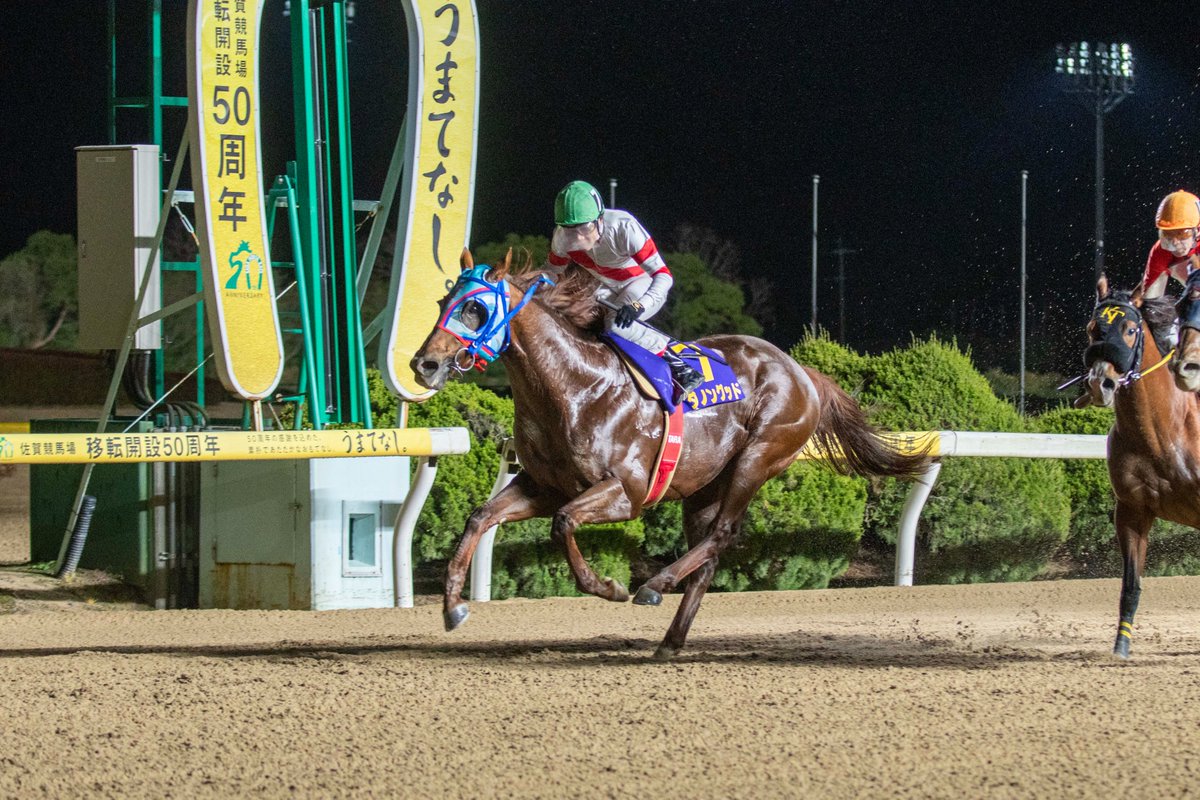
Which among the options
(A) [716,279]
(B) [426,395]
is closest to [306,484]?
(B) [426,395]

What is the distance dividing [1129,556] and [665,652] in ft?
5.56

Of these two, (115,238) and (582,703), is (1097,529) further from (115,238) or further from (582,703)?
(115,238)

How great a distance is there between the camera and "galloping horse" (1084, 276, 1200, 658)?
456 centimetres

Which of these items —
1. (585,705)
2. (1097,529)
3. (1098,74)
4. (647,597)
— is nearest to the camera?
(585,705)

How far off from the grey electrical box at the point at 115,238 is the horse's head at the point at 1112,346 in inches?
169

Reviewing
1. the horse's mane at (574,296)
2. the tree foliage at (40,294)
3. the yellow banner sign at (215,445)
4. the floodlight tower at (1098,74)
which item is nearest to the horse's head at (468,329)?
the horse's mane at (574,296)

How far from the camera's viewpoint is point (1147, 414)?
4.67 metres

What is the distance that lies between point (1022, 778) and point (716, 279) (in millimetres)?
19319

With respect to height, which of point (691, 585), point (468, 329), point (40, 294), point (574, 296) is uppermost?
point (40, 294)

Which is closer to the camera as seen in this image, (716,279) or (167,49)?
(167,49)

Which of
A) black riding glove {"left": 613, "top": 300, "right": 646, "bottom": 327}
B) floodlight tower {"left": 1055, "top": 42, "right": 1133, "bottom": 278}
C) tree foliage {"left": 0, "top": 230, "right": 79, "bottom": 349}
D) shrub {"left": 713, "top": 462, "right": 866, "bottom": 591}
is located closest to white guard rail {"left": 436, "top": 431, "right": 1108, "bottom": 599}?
shrub {"left": 713, "top": 462, "right": 866, "bottom": 591}

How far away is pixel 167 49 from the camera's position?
58.6 feet

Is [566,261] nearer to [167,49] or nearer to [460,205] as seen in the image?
[460,205]

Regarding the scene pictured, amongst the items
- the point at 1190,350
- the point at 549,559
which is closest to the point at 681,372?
the point at 1190,350
